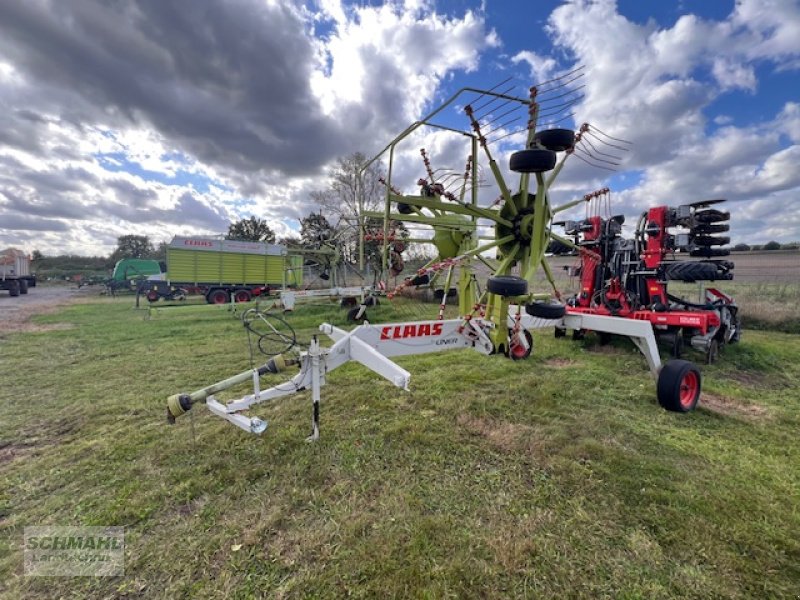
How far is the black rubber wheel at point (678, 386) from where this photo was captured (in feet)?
15.6

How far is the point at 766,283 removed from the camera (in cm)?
1320

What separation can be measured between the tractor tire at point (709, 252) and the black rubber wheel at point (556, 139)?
525cm

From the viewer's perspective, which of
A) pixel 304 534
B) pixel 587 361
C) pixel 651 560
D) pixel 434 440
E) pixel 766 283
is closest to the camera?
pixel 651 560

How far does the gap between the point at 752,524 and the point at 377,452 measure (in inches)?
124

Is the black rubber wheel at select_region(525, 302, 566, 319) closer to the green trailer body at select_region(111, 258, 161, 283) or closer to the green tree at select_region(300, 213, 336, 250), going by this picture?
the green tree at select_region(300, 213, 336, 250)

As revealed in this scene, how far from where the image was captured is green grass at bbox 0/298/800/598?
7.62ft

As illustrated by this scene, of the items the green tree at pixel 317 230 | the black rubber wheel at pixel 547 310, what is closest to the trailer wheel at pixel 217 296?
the green tree at pixel 317 230

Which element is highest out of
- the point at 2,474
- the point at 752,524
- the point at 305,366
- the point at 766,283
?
the point at 766,283

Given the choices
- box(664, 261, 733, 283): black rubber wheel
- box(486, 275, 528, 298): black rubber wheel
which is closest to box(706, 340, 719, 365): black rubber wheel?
box(664, 261, 733, 283): black rubber wheel

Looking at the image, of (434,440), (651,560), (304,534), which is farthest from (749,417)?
(304,534)

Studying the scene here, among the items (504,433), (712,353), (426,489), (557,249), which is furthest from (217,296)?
(712,353)

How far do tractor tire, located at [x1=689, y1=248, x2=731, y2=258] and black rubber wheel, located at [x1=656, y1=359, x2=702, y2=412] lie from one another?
329 centimetres

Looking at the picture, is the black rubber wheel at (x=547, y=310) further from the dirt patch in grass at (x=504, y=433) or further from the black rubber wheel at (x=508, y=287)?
the dirt patch in grass at (x=504, y=433)

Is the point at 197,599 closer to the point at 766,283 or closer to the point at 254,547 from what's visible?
the point at 254,547
